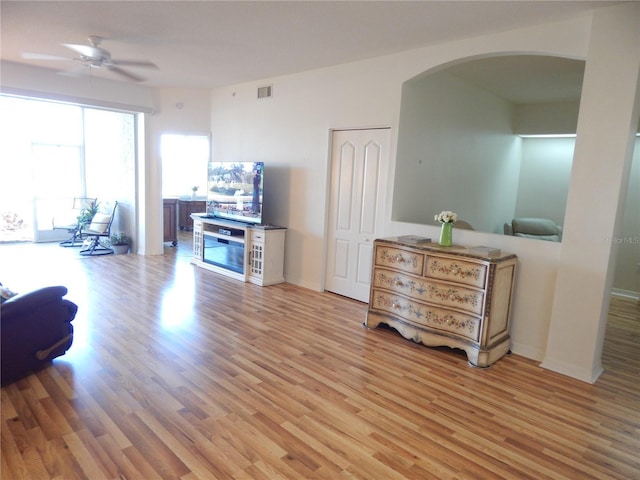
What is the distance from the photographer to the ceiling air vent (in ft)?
19.0

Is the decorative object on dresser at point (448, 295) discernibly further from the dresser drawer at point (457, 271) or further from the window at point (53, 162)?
the window at point (53, 162)

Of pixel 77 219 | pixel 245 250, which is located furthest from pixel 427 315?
pixel 77 219

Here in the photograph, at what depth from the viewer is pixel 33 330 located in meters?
2.80

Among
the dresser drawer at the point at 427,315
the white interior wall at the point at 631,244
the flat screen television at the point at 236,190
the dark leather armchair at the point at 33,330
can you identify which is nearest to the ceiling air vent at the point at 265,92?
the flat screen television at the point at 236,190

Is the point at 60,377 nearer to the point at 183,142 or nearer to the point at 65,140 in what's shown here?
the point at 65,140

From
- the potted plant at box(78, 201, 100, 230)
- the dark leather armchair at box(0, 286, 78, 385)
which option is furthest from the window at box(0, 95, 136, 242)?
the dark leather armchair at box(0, 286, 78, 385)

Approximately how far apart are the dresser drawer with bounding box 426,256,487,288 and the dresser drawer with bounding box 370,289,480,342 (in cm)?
29

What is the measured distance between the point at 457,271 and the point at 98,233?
20.8 ft

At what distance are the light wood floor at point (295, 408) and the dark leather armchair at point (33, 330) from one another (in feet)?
0.41

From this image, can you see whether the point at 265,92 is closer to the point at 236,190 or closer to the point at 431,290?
the point at 236,190

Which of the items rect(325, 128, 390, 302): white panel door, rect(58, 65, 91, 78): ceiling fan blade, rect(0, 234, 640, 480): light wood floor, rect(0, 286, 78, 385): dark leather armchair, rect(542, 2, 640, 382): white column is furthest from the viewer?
rect(58, 65, 91, 78): ceiling fan blade

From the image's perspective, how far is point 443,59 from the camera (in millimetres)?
4020

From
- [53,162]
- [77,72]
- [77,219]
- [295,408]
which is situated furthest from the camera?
[53,162]

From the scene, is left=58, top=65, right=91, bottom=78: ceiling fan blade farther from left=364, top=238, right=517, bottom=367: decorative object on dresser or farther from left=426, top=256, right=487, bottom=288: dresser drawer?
left=426, top=256, right=487, bottom=288: dresser drawer
